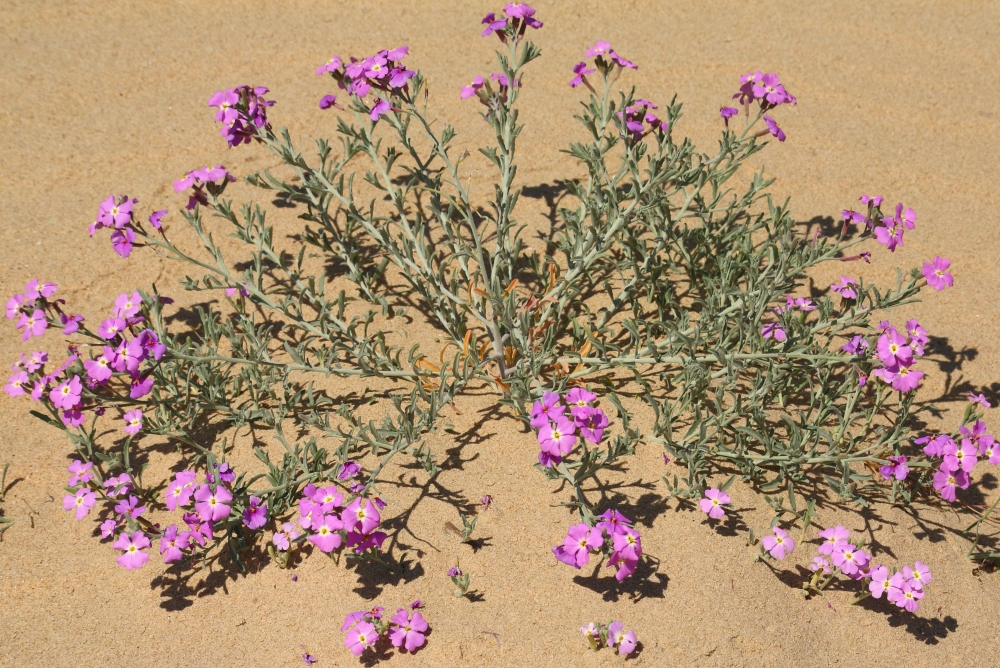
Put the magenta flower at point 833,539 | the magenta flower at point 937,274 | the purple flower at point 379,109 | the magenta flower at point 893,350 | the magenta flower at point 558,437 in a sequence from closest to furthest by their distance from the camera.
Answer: the magenta flower at point 558,437 → the magenta flower at point 893,350 → the magenta flower at point 833,539 → the magenta flower at point 937,274 → the purple flower at point 379,109

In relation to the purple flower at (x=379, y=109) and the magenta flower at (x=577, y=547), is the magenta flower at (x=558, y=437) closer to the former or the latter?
the magenta flower at (x=577, y=547)

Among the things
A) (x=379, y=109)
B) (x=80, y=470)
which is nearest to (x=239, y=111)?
(x=379, y=109)

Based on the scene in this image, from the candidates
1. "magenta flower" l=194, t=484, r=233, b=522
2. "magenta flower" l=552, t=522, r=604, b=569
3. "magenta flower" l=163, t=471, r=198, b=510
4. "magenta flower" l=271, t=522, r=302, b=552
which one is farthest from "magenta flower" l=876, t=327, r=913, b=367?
"magenta flower" l=163, t=471, r=198, b=510

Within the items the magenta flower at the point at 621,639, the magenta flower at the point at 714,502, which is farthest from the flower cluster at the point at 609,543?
the magenta flower at the point at 714,502

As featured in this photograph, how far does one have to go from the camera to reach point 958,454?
2596 millimetres

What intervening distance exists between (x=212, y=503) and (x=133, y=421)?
0.54m

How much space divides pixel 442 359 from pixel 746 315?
103 cm

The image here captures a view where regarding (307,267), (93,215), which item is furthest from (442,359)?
(93,215)

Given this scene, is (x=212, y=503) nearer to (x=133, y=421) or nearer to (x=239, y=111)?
(x=133, y=421)

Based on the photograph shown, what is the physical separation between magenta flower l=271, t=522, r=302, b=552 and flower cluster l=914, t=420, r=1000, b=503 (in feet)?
6.10

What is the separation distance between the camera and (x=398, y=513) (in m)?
2.84

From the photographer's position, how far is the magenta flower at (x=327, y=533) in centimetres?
244

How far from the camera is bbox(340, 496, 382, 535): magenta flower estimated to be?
8.02ft

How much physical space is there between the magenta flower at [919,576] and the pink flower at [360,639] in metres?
1.52
